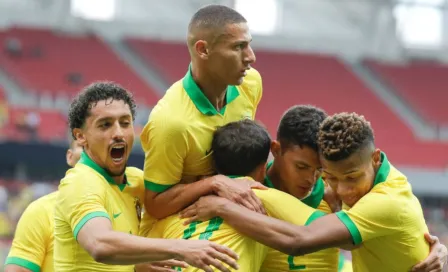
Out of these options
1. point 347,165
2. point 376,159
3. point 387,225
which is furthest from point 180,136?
point 387,225

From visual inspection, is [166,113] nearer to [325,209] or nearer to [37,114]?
[325,209]

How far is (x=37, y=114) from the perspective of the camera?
23.9 meters

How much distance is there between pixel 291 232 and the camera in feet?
15.2

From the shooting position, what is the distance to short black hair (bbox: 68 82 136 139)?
5.11m

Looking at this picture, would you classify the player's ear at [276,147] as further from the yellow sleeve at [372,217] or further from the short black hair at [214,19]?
the short black hair at [214,19]

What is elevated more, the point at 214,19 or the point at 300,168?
the point at 214,19

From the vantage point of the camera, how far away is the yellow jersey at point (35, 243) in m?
6.02

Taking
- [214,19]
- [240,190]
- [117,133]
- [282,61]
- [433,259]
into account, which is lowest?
[282,61]

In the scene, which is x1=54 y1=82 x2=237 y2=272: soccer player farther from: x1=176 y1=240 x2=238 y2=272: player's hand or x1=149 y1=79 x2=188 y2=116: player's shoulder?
x1=176 y1=240 x2=238 y2=272: player's hand

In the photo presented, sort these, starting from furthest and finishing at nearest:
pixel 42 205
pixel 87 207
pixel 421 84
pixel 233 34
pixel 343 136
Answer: pixel 421 84
pixel 42 205
pixel 233 34
pixel 87 207
pixel 343 136

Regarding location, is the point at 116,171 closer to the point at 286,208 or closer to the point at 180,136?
the point at 180,136

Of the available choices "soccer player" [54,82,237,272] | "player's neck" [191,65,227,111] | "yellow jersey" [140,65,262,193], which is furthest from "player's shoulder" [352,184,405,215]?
"soccer player" [54,82,237,272]

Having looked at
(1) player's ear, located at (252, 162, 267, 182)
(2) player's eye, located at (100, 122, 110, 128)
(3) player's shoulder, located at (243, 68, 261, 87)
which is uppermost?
(3) player's shoulder, located at (243, 68, 261, 87)

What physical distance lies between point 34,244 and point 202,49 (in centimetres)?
181
